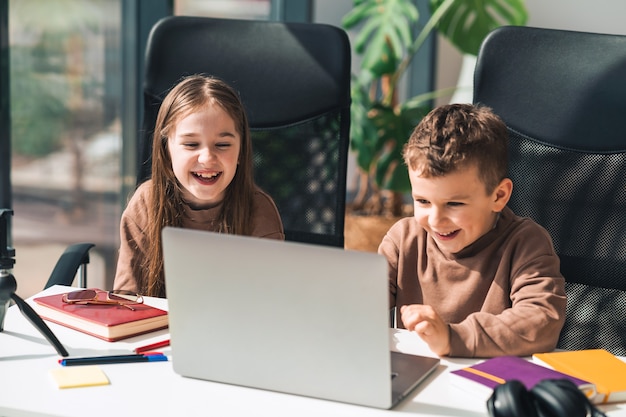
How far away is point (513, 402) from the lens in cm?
95

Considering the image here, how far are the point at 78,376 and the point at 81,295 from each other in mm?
307

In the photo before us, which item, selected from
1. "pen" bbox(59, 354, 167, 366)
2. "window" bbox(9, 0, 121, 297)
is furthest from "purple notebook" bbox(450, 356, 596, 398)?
"window" bbox(9, 0, 121, 297)

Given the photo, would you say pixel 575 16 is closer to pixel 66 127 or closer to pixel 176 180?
pixel 66 127

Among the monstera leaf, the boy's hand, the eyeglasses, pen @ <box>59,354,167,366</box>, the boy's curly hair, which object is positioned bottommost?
pen @ <box>59,354,167,366</box>

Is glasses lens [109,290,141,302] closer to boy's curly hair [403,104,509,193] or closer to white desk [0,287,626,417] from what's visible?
white desk [0,287,626,417]

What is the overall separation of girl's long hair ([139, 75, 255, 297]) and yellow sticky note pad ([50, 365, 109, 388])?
1.79ft

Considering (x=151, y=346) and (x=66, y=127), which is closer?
(x=151, y=346)

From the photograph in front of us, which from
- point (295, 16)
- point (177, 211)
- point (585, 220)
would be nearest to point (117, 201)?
point (295, 16)

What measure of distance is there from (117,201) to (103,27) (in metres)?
0.68

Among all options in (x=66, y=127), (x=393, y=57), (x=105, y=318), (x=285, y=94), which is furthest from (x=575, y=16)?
(x=105, y=318)

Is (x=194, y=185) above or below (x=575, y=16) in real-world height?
below

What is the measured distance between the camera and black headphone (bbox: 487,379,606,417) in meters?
0.94

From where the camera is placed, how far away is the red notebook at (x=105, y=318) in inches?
52.1

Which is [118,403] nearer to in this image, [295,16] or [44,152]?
[44,152]
